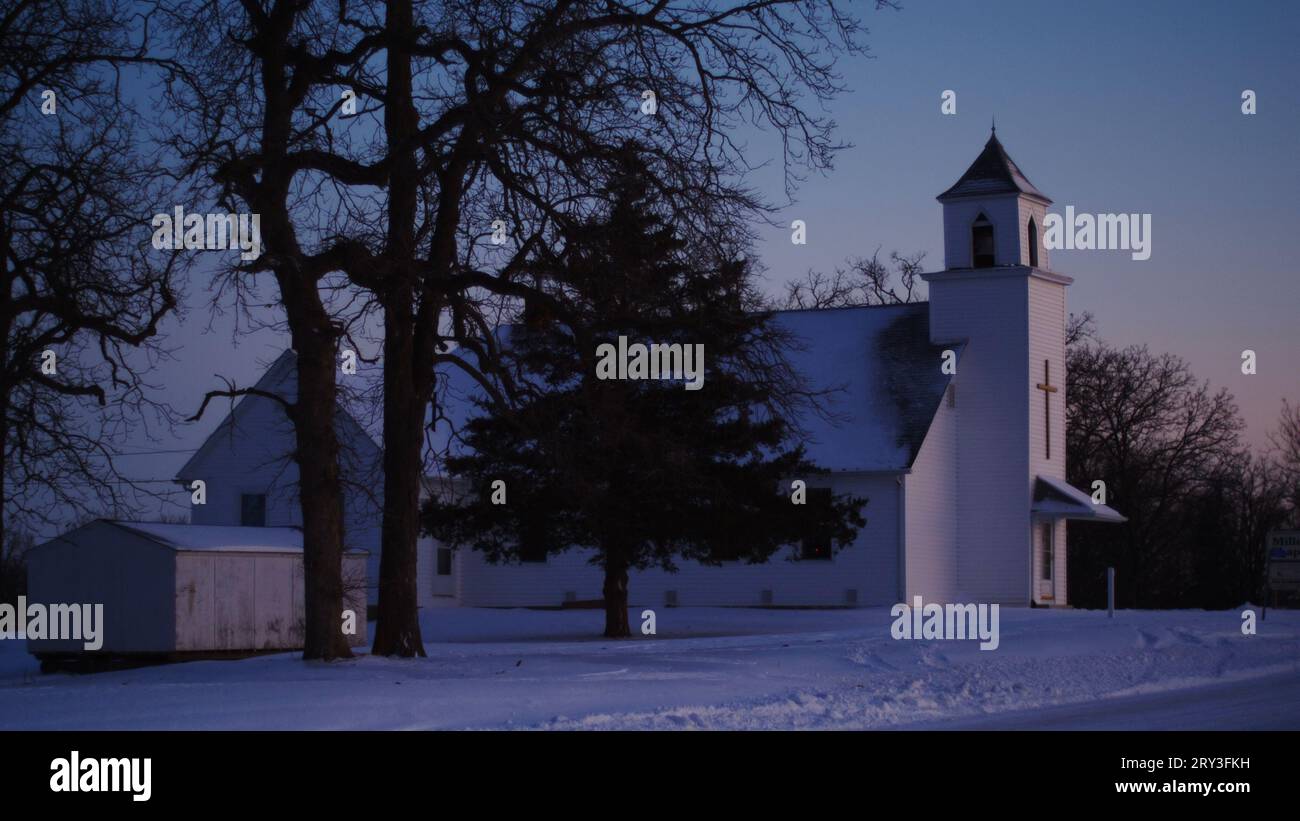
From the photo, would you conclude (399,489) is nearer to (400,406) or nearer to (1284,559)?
(400,406)

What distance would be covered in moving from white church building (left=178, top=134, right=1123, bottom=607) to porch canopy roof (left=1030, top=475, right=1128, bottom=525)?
0.19 ft

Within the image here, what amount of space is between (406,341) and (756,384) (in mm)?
4975

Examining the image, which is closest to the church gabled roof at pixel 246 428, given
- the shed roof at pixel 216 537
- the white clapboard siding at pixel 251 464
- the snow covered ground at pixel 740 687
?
the white clapboard siding at pixel 251 464

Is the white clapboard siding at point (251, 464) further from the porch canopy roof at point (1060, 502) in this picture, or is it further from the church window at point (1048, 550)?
the church window at point (1048, 550)

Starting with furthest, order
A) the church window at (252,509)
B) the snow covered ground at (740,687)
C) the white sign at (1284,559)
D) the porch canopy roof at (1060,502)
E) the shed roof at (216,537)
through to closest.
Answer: the church window at (252,509), the porch canopy roof at (1060,502), the white sign at (1284,559), the shed roof at (216,537), the snow covered ground at (740,687)

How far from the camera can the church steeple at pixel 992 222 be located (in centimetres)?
4575

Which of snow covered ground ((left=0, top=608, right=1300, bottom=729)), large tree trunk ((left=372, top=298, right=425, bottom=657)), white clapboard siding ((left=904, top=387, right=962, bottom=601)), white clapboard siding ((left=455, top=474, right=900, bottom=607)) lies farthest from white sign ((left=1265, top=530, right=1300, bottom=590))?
large tree trunk ((left=372, top=298, right=425, bottom=657))

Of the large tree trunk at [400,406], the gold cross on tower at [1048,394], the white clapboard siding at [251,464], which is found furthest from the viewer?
the gold cross on tower at [1048,394]

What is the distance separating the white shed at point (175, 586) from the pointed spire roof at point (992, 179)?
23343 mm

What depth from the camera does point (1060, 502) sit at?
1759 inches

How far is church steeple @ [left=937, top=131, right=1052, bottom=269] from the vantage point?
1801 inches

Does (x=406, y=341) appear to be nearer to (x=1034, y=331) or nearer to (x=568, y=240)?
(x=568, y=240)

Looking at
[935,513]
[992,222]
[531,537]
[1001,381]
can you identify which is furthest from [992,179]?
[531,537]
